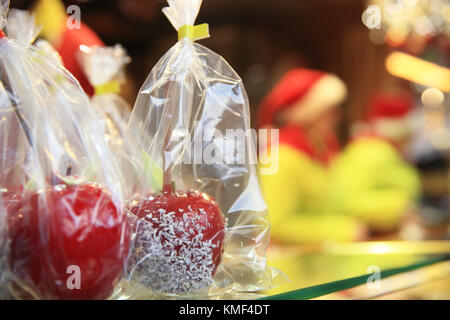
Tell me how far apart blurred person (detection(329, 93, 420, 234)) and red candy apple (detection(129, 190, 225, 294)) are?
1643mm

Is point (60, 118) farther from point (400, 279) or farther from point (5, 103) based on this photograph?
point (400, 279)

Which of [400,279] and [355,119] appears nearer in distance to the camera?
[400,279]

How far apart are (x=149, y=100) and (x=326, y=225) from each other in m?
1.50

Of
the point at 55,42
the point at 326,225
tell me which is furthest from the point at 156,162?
the point at 326,225

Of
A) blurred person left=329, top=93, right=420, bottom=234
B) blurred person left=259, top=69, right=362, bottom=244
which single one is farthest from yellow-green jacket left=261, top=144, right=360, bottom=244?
blurred person left=329, top=93, right=420, bottom=234

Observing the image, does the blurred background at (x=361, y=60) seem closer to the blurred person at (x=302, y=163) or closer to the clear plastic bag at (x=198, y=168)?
the blurred person at (x=302, y=163)

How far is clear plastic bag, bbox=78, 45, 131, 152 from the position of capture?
0.63 m

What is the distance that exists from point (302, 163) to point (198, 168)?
4.63 ft

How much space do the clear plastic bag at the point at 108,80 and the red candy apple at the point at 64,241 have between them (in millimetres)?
230

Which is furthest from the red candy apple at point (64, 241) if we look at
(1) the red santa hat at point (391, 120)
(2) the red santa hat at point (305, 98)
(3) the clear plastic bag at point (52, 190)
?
(1) the red santa hat at point (391, 120)

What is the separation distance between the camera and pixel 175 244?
42cm

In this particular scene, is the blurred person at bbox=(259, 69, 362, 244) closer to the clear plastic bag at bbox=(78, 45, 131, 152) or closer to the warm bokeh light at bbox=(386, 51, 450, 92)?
the clear plastic bag at bbox=(78, 45, 131, 152)

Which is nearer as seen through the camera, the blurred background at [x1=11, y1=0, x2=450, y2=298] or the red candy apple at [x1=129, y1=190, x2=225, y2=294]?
the red candy apple at [x1=129, y1=190, x2=225, y2=294]

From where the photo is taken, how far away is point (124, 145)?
50cm
